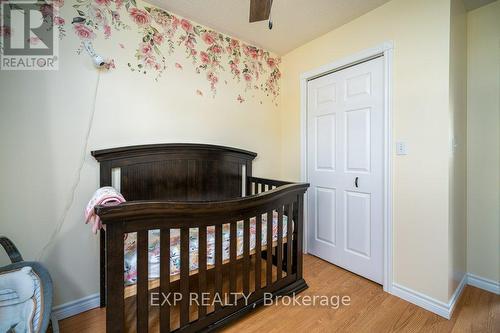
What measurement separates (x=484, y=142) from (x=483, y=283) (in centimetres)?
112

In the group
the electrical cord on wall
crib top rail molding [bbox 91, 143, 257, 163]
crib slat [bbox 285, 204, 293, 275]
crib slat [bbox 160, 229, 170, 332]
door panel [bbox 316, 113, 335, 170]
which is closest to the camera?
crib slat [bbox 160, 229, 170, 332]

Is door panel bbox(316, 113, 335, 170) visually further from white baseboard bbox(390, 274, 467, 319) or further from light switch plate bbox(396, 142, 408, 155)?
white baseboard bbox(390, 274, 467, 319)

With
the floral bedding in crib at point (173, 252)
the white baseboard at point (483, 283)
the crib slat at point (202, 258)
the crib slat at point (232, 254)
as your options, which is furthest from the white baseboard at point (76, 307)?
the white baseboard at point (483, 283)

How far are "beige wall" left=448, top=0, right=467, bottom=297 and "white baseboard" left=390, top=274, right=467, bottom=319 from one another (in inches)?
2.6

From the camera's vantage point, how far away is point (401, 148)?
5.30 feet

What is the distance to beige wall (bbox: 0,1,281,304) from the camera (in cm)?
130

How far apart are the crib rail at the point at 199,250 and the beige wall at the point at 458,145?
3.35 ft

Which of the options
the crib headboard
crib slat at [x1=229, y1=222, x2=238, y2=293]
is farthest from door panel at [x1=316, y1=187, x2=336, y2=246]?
crib slat at [x1=229, y1=222, x2=238, y2=293]

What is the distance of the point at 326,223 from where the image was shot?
2197 mm

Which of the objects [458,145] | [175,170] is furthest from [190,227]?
[458,145]

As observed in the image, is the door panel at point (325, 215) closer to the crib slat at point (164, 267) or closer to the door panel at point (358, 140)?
the door panel at point (358, 140)

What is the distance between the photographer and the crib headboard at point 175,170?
1.57 metres

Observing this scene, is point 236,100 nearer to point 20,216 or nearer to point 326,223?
point 326,223

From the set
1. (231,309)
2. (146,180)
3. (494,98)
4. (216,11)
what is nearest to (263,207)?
(231,309)
